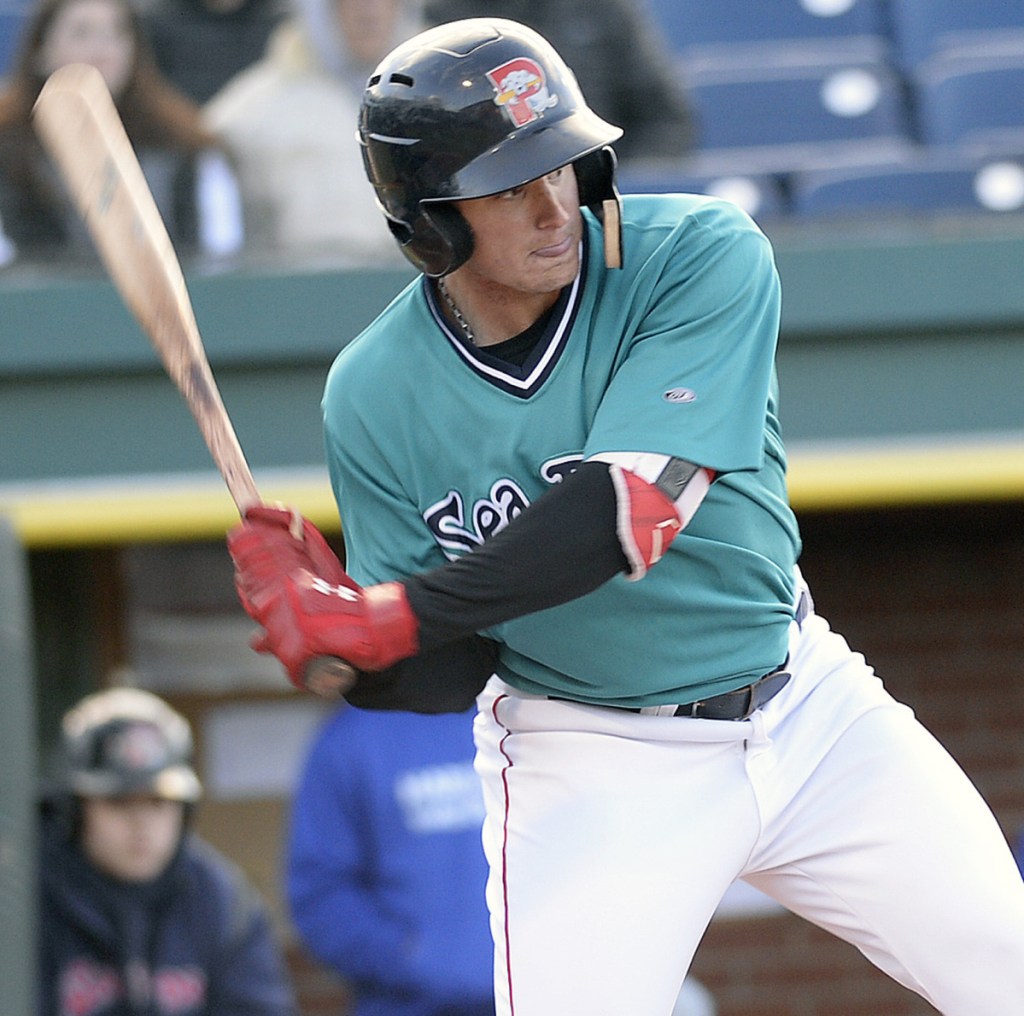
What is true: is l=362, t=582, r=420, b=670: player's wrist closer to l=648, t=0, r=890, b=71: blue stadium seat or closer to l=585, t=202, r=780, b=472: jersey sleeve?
l=585, t=202, r=780, b=472: jersey sleeve

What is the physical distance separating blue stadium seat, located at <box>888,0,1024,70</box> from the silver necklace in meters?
3.64

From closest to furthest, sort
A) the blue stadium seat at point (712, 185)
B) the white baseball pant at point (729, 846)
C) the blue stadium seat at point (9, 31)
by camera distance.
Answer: the white baseball pant at point (729, 846)
the blue stadium seat at point (712, 185)
the blue stadium seat at point (9, 31)

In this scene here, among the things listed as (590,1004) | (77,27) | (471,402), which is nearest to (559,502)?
(471,402)

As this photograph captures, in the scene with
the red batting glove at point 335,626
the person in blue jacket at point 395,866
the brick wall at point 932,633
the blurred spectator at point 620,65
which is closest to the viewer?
the red batting glove at point 335,626

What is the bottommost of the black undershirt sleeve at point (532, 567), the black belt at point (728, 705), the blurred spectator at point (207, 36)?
the black belt at point (728, 705)

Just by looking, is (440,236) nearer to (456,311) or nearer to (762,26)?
(456,311)

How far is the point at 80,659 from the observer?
5.44m

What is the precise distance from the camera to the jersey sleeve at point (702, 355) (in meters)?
2.01

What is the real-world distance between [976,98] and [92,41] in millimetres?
2324

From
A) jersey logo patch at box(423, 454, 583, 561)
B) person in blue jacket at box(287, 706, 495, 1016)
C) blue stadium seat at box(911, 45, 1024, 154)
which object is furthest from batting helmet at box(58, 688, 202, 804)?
blue stadium seat at box(911, 45, 1024, 154)

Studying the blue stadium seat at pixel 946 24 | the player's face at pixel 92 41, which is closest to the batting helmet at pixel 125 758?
the player's face at pixel 92 41

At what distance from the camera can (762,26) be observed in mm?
5723

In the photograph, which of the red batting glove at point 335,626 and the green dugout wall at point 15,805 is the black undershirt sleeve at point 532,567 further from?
the green dugout wall at point 15,805

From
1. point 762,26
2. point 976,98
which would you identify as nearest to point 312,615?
point 976,98
